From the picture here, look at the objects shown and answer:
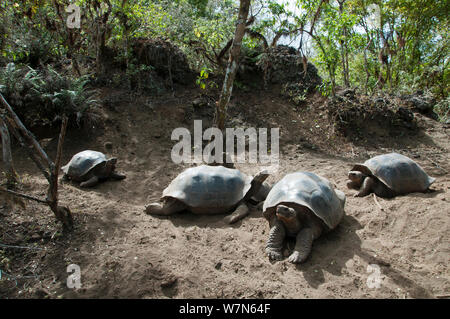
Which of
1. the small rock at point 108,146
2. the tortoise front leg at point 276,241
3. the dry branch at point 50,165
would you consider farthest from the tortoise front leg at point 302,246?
the small rock at point 108,146

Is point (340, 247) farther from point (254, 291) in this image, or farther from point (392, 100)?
point (392, 100)

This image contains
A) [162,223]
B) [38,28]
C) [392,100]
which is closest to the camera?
[162,223]

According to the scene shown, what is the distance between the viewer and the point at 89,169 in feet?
17.8

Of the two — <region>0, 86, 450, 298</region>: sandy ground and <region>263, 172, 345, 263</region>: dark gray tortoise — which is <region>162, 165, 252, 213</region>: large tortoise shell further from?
<region>263, 172, 345, 263</region>: dark gray tortoise

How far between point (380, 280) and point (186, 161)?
469 cm

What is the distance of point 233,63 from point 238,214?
3.46m

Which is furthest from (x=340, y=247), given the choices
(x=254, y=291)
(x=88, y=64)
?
(x=88, y=64)

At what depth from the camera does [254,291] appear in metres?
2.95

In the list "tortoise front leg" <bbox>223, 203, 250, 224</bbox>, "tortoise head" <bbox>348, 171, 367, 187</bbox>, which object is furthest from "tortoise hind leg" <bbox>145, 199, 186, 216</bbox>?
"tortoise head" <bbox>348, 171, 367, 187</bbox>

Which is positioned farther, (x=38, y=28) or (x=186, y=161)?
(x=38, y=28)

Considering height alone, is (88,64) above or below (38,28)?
below

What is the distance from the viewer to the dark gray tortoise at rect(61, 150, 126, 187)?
5.43m

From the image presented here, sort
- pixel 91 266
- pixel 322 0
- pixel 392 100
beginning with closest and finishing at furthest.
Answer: pixel 91 266 → pixel 322 0 → pixel 392 100
